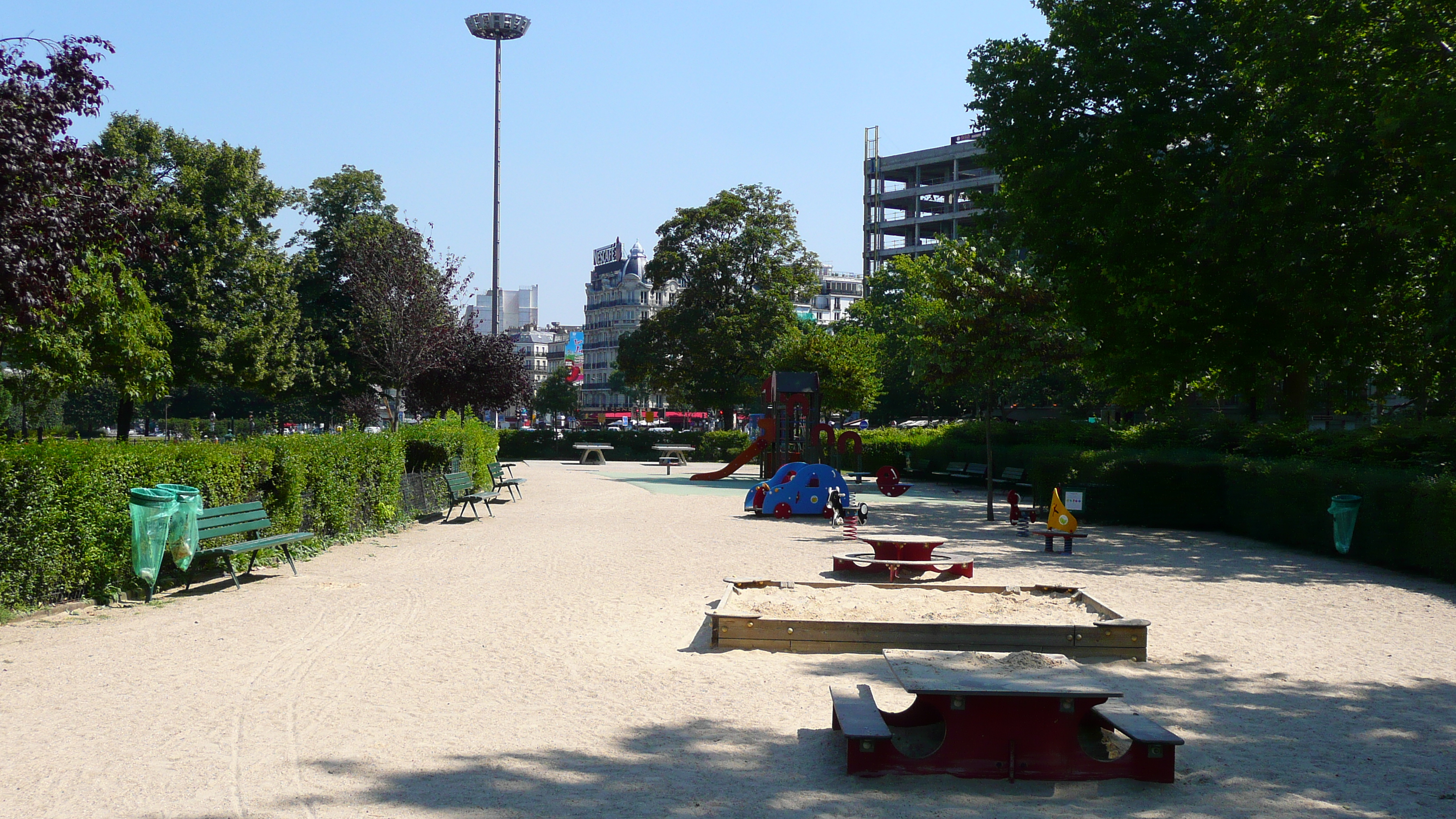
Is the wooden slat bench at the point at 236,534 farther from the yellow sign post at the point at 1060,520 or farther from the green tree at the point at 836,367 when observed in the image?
the green tree at the point at 836,367

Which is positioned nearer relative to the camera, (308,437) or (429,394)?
(308,437)

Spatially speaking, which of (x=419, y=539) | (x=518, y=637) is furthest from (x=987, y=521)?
(x=518, y=637)

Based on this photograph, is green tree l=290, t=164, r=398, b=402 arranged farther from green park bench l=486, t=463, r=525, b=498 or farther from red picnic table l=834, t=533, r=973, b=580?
red picnic table l=834, t=533, r=973, b=580

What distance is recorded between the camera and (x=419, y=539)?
16734 millimetres

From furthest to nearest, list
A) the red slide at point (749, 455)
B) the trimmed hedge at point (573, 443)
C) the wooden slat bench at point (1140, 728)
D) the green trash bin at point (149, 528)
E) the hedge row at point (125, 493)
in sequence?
the trimmed hedge at point (573, 443) < the red slide at point (749, 455) < the green trash bin at point (149, 528) < the hedge row at point (125, 493) < the wooden slat bench at point (1140, 728)

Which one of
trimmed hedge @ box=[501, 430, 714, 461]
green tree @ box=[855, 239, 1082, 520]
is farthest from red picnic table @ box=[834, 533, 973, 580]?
trimmed hedge @ box=[501, 430, 714, 461]

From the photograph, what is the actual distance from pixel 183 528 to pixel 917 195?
8897cm

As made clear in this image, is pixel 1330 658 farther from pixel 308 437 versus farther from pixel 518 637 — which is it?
pixel 308 437

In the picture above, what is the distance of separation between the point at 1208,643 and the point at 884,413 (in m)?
61.9

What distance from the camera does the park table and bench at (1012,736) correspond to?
5.14 metres

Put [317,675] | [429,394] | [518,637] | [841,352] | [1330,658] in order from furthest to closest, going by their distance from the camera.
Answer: [429,394]
[841,352]
[518,637]
[1330,658]
[317,675]

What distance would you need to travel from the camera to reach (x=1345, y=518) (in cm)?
1442

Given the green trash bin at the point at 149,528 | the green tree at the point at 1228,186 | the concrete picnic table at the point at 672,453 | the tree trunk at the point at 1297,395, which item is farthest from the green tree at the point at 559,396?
the green trash bin at the point at 149,528

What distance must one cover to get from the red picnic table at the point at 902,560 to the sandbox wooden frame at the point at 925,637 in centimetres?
328
